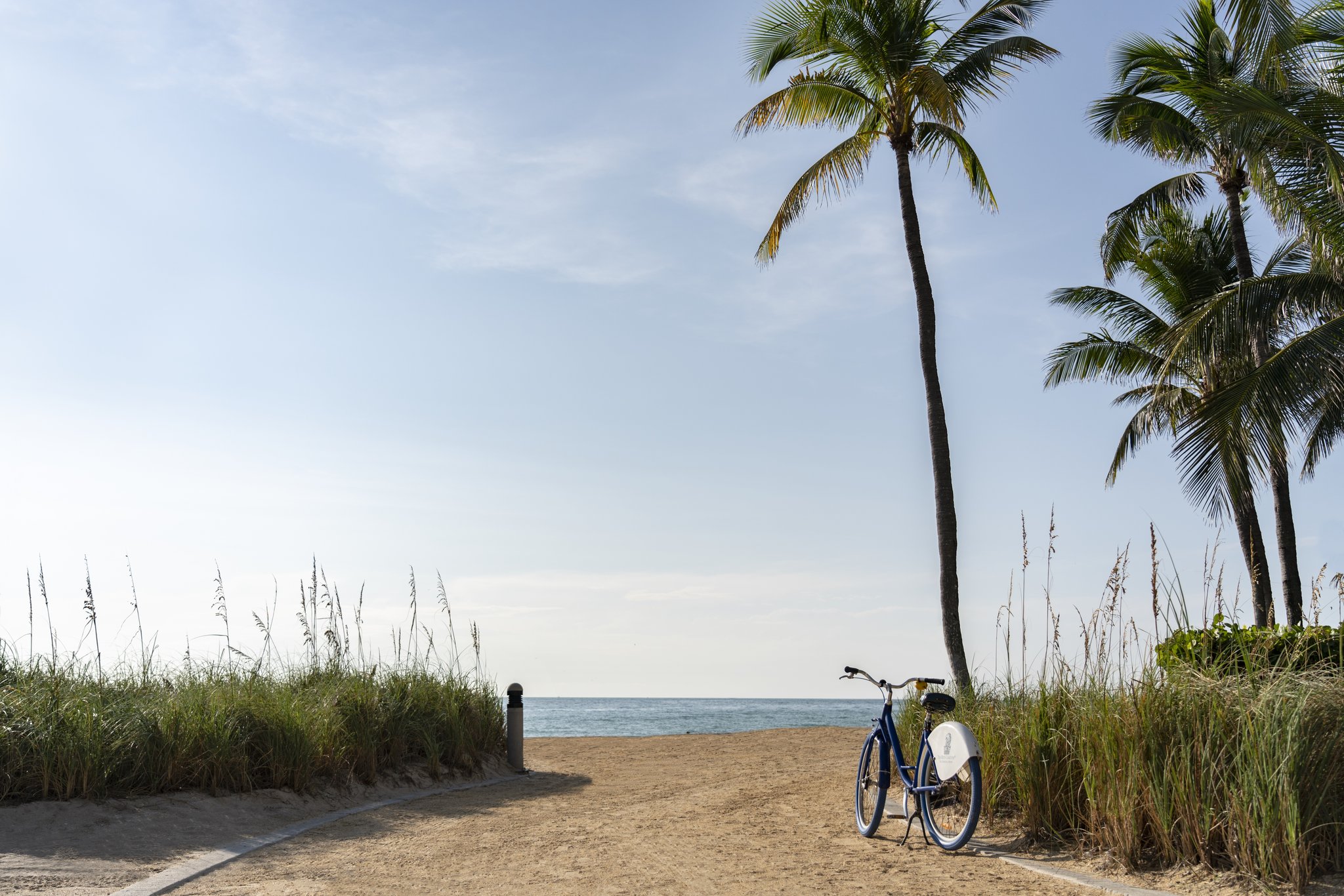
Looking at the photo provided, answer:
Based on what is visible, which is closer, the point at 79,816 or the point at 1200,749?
the point at 1200,749

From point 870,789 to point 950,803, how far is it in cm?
60

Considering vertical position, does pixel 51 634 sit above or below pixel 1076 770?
above

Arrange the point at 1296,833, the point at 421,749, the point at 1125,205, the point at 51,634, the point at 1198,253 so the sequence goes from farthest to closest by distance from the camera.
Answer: the point at 1198,253 < the point at 1125,205 < the point at 421,749 < the point at 51,634 < the point at 1296,833

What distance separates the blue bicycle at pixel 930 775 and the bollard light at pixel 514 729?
5.13 meters

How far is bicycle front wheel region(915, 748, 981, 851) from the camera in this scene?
591cm

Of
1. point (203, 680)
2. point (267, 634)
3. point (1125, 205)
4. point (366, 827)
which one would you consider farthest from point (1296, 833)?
point (1125, 205)

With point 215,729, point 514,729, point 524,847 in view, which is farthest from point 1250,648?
point 215,729

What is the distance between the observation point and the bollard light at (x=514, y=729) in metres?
11.5

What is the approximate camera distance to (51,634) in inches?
360

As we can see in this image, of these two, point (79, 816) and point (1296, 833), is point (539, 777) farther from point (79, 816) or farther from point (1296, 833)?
point (1296, 833)

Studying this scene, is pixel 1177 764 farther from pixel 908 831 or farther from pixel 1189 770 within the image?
pixel 908 831

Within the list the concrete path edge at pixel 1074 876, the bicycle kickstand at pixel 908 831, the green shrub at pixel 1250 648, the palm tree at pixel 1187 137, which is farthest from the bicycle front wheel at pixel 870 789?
the palm tree at pixel 1187 137

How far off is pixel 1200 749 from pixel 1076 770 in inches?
36.5

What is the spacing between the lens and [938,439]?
12188 millimetres
